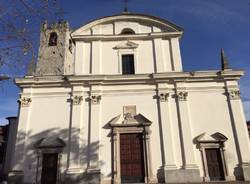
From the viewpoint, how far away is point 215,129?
49.8ft

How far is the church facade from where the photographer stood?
1435cm

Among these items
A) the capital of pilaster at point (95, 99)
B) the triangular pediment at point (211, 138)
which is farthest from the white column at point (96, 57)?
the triangular pediment at point (211, 138)

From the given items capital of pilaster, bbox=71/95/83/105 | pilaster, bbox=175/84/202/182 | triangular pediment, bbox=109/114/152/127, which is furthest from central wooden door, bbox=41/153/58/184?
pilaster, bbox=175/84/202/182

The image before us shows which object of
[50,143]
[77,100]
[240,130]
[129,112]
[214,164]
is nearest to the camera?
[214,164]

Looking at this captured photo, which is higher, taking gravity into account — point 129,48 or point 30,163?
point 129,48

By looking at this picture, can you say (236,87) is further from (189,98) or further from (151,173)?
(151,173)

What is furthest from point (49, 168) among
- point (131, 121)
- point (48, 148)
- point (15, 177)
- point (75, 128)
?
point (131, 121)

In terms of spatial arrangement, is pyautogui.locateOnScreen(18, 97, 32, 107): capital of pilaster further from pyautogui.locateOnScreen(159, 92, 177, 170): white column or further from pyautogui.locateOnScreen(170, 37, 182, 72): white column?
pyautogui.locateOnScreen(170, 37, 182, 72): white column

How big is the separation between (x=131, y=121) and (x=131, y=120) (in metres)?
0.07

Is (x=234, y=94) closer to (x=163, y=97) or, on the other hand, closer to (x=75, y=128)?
(x=163, y=97)

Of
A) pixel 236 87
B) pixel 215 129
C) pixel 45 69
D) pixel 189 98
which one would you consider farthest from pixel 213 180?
pixel 45 69

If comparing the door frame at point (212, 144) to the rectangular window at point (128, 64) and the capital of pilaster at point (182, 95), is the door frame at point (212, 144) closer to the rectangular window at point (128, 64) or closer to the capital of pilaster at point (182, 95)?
the capital of pilaster at point (182, 95)

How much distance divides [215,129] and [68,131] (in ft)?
30.1

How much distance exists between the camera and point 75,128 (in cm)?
1512
